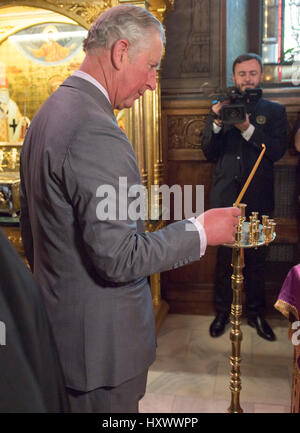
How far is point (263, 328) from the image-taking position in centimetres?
331

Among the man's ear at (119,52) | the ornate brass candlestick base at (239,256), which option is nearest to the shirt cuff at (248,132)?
the ornate brass candlestick base at (239,256)

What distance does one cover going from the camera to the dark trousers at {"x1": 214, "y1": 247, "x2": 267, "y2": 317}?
3.33 meters

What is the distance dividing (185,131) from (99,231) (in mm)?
2572

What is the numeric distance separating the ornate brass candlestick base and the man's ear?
0.75 metres

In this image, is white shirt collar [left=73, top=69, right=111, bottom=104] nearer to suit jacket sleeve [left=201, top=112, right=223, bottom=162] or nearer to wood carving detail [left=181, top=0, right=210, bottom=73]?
suit jacket sleeve [left=201, top=112, right=223, bottom=162]

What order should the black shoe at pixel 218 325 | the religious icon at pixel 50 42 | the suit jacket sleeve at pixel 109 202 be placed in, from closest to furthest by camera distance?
the suit jacket sleeve at pixel 109 202, the religious icon at pixel 50 42, the black shoe at pixel 218 325

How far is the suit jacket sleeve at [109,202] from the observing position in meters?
1.09

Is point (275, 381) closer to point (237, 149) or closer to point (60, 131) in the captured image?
point (237, 149)

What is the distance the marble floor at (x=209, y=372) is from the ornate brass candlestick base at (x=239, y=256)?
429 mm

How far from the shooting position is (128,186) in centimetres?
113

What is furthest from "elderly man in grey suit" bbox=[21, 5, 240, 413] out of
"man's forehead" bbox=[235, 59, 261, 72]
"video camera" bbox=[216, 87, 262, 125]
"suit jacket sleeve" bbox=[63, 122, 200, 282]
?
"man's forehead" bbox=[235, 59, 261, 72]

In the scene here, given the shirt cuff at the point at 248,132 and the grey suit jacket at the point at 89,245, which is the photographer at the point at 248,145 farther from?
Answer: the grey suit jacket at the point at 89,245
